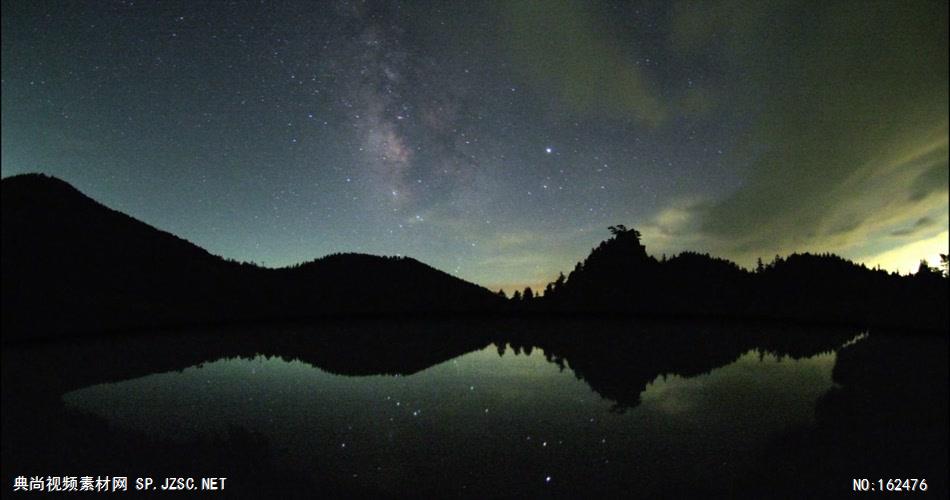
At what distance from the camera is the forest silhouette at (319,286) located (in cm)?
4819

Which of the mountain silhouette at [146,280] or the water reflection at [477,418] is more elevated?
the mountain silhouette at [146,280]

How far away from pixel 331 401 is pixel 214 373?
9.01 meters

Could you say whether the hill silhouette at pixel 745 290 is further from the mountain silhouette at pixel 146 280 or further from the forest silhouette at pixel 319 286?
the mountain silhouette at pixel 146 280

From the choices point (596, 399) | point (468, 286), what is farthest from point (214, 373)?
point (468, 286)

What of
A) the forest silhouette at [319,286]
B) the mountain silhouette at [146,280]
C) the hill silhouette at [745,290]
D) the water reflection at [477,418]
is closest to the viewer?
the water reflection at [477,418]

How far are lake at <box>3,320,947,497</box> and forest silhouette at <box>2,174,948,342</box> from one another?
116 ft

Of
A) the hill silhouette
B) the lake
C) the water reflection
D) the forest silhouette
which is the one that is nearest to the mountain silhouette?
the forest silhouette

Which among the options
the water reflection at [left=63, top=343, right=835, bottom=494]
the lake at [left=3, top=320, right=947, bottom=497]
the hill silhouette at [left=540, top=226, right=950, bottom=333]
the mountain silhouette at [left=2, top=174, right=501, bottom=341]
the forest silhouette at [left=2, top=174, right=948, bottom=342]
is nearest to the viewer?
the lake at [left=3, top=320, right=947, bottom=497]

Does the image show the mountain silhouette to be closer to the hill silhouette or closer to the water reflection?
the hill silhouette

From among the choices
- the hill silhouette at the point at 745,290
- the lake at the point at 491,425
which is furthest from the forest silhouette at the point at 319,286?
the lake at the point at 491,425

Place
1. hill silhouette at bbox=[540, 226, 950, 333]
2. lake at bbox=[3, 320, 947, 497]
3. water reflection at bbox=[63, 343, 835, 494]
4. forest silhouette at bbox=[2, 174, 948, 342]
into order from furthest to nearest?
1. forest silhouette at bbox=[2, 174, 948, 342]
2. hill silhouette at bbox=[540, 226, 950, 333]
3. water reflection at bbox=[63, 343, 835, 494]
4. lake at bbox=[3, 320, 947, 497]

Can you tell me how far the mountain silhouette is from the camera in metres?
55.8

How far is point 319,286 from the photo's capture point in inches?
3824

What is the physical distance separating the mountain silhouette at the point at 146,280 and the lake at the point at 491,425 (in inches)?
1734
